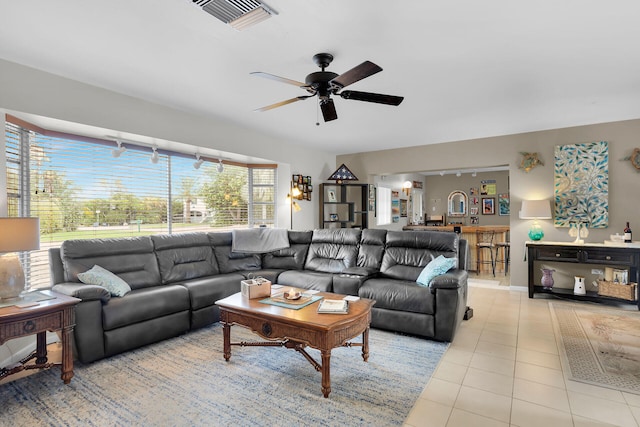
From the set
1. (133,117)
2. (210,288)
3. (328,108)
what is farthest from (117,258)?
(328,108)

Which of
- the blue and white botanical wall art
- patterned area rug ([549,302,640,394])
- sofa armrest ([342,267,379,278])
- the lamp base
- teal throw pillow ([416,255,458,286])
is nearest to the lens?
the lamp base

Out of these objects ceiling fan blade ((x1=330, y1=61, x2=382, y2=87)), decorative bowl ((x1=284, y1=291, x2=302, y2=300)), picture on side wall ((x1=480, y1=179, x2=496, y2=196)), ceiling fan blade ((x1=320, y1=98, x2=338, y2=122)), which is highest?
ceiling fan blade ((x1=330, y1=61, x2=382, y2=87))

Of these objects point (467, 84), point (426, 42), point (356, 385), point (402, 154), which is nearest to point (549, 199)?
point (402, 154)

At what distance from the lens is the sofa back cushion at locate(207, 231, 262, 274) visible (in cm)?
443

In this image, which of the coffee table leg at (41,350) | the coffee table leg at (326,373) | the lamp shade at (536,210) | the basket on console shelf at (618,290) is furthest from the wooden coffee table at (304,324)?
the basket on console shelf at (618,290)

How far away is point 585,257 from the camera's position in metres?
4.52

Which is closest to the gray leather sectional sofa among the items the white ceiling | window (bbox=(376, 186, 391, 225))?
the white ceiling

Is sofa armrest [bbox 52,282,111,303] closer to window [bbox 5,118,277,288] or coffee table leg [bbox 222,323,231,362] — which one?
window [bbox 5,118,277,288]

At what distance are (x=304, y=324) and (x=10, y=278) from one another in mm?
2219

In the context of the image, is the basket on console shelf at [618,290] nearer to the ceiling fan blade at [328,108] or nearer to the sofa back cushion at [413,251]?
the sofa back cushion at [413,251]

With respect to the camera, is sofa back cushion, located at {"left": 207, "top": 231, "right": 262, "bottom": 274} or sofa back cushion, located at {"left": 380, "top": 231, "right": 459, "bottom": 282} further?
sofa back cushion, located at {"left": 207, "top": 231, "right": 262, "bottom": 274}

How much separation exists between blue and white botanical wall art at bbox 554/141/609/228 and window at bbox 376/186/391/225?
3437 mm

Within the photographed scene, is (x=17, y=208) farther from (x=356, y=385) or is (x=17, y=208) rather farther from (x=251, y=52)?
(x=356, y=385)

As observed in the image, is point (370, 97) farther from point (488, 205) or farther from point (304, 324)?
point (488, 205)
